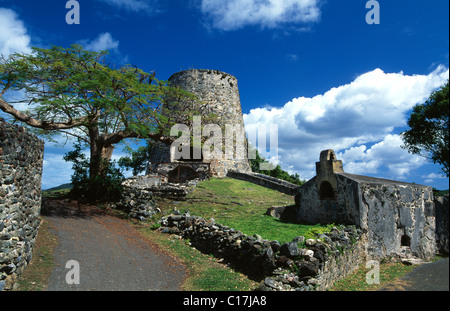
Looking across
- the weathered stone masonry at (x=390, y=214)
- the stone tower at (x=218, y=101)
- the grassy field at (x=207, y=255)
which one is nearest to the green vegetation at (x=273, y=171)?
the stone tower at (x=218, y=101)

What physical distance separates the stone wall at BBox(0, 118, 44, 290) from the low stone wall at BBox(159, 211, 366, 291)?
5.58m

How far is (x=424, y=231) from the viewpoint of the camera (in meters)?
9.06

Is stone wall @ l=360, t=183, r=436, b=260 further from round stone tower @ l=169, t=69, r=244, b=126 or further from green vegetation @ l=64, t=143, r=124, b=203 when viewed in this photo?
round stone tower @ l=169, t=69, r=244, b=126

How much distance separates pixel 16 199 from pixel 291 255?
735 cm

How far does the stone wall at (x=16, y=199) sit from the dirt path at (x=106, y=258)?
884 mm

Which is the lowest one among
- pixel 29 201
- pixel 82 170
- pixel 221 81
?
pixel 29 201

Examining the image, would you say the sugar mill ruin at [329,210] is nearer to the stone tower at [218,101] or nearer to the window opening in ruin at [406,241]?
the window opening in ruin at [406,241]

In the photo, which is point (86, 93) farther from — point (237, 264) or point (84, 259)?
point (237, 264)

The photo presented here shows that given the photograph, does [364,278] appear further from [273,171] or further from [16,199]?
[273,171]

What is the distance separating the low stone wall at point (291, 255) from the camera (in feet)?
22.7

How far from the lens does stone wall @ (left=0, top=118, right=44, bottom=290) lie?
19.9ft

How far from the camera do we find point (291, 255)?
738 cm
